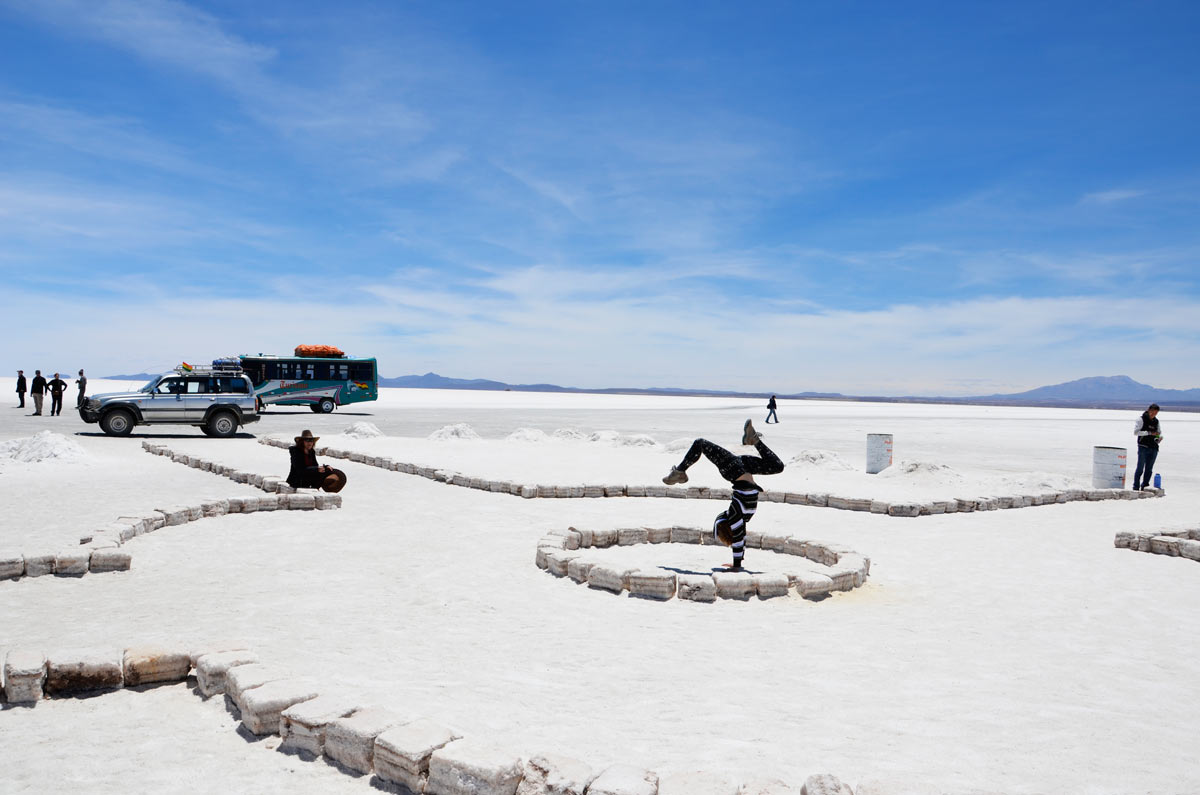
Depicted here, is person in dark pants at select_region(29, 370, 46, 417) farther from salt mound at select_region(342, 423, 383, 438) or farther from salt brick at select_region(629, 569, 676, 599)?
salt brick at select_region(629, 569, 676, 599)

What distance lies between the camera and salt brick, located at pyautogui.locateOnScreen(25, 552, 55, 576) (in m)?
7.83

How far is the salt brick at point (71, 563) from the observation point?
25.9 feet

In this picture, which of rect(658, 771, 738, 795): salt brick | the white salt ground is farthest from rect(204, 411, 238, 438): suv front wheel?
rect(658, 771, 738, 795): salt brick

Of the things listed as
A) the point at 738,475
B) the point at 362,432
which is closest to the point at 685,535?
Result: the point at 738,475

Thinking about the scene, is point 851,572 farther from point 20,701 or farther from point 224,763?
point 20,701

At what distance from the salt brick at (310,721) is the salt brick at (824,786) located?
2.39m

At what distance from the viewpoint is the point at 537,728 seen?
A: 14.9ft

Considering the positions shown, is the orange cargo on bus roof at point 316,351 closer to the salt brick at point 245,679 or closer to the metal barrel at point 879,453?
the metal barrel at point 879,453

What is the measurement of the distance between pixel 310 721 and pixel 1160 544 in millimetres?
10423

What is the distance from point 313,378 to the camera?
41.2m

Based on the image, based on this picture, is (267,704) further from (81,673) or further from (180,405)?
(180,405)

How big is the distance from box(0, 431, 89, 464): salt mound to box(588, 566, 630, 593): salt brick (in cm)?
1418

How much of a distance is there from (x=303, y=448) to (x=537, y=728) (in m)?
9.67

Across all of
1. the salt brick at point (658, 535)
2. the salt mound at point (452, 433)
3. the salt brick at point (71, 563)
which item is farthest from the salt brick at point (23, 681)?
the salt mound at point (452, 433)
